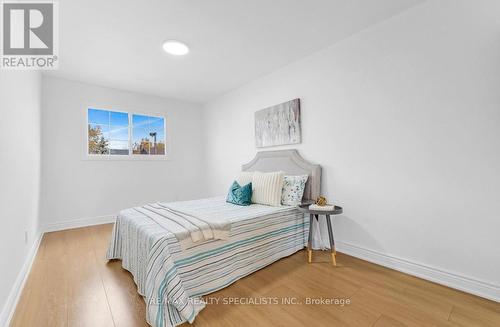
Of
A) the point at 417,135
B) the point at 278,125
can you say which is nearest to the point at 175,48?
the point at 278,125

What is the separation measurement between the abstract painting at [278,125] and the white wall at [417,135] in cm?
17

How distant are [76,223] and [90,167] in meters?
0.96

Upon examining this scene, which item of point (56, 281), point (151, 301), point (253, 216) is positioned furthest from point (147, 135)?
point (151, 301)

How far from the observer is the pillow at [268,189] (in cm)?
273

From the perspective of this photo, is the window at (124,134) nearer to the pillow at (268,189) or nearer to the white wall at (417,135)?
the pillow at (268,189)

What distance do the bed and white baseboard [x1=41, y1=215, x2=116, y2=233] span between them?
1.83 metres

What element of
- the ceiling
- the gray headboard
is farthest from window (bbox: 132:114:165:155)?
the gray headboard

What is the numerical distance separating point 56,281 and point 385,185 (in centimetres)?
330

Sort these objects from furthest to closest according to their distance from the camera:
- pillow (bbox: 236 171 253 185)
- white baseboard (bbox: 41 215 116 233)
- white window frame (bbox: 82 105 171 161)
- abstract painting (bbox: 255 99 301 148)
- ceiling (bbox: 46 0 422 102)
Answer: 1. white window frame (bbox: 82 105 171 161)
2. white baseboard (bbox: 41 215 116 233)
3. pillow (bbox: 236 171 253 185)
4. abstract painting (bbox: 255 99 301 148)
5. ceiling (bbox: 46 0 422 102)

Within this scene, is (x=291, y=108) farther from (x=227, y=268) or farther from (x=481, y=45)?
(x=227, y=268)

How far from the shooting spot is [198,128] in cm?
512

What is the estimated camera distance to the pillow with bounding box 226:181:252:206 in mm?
2814

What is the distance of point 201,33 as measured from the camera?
238 cm

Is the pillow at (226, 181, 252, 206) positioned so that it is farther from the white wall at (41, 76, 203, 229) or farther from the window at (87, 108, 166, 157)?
the window at (87, 108, 166, 157)
